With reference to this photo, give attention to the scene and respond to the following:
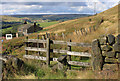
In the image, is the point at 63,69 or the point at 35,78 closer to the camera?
the point at 35,78

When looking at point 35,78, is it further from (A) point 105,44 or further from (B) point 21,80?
(A) point 105,44

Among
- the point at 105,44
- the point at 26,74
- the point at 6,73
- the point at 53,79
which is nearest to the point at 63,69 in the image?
the point at 53,79

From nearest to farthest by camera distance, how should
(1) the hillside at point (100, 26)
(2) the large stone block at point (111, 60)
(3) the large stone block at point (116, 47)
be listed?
(3) the large stone block at point (116, 47), (2) the large stone block at point (111, 60), (1) the hillside at point (100, 26)

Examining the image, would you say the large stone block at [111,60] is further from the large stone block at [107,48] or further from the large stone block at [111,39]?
the large stone block at [111,39]

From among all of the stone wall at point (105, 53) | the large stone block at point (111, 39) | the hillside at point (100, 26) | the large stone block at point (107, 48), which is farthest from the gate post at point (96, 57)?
the hillside at point (100, 26)

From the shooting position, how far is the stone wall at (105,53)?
5426 millimetres

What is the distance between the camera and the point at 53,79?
16.1ft

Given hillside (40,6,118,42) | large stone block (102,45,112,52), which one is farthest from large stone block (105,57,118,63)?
hillside (40,6,118,42)

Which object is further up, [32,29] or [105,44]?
[105,44]

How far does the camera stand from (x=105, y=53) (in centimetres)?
550

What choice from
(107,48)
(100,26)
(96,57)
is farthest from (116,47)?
(100,26)

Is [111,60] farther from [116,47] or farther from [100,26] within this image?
Result: [100,26]

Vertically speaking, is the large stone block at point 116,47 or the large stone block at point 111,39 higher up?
the large stone block at point 111,39

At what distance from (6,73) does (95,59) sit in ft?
13.4
